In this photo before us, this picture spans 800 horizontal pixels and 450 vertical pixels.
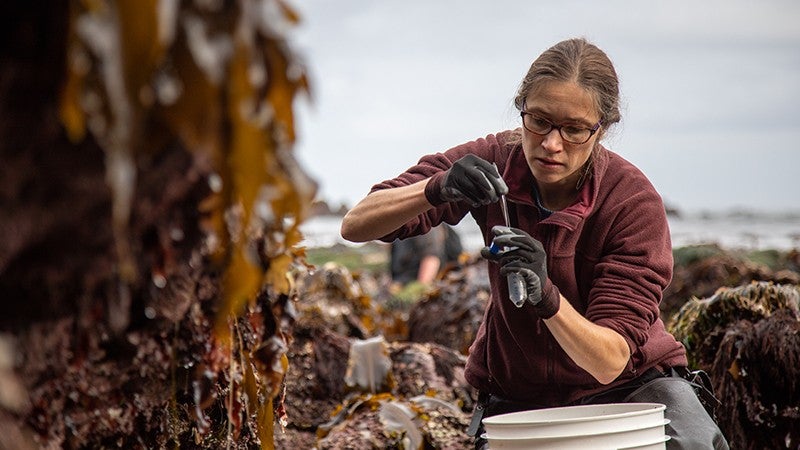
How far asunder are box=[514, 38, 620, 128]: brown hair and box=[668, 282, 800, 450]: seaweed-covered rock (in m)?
1.45

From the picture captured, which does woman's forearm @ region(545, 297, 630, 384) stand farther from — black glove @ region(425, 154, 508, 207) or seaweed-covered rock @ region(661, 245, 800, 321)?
seaweed-covered rock @ region(661, 245, 800, 321)

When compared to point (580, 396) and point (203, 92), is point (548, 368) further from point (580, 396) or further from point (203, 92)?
point (203, 92)

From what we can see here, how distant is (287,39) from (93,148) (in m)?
0.31

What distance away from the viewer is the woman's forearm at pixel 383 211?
3268mm

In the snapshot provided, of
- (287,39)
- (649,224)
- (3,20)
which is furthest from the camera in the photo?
(649,224)

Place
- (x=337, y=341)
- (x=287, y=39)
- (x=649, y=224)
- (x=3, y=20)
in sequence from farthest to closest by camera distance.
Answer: (x=337, y=341) < (x=649, y=224) < (x=287, y=39) < (x=3, y=20)

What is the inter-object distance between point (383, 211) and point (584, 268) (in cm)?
70

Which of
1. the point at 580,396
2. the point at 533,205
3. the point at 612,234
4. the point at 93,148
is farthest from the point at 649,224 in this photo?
the point at 93,148

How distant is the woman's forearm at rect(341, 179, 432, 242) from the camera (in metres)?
3.27

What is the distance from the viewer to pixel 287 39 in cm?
146

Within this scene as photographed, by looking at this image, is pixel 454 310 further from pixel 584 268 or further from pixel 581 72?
pixel 581 72

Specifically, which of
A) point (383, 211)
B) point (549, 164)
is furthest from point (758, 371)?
point (383, 211)

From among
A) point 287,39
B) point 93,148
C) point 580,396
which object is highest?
point 287,39

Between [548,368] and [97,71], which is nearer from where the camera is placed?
[97,71]
